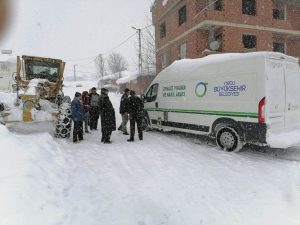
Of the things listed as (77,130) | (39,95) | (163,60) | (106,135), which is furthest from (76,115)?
(163,60)

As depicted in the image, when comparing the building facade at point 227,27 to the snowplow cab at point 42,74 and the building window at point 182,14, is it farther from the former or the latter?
the snowplow cab at point 42,74

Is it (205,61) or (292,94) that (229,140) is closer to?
(292,94)

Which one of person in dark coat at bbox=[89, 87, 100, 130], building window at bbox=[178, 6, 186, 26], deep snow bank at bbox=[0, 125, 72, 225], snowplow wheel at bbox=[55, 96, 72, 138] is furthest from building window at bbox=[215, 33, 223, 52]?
deep snow bank at bbox=[0, 125, 72, 225]

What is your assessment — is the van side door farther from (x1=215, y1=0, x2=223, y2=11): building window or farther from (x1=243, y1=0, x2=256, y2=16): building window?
(x1=243, y1=0, x2=256, y2=16): building window

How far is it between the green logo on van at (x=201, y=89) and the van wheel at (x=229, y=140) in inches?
50.5

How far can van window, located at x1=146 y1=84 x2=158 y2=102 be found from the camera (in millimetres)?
10766

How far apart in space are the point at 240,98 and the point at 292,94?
1618 millimetres

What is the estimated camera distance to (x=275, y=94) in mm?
7160

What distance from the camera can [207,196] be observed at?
475 centimetres

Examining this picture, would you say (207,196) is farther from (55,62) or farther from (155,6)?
(155,6)

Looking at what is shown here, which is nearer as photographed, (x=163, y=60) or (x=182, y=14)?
(x=182, y=14)

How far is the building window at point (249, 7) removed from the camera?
73.9 ft

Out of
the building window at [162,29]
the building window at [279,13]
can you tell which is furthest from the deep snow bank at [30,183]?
the building window at [279,13]

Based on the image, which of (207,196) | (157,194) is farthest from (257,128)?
(157,194)
